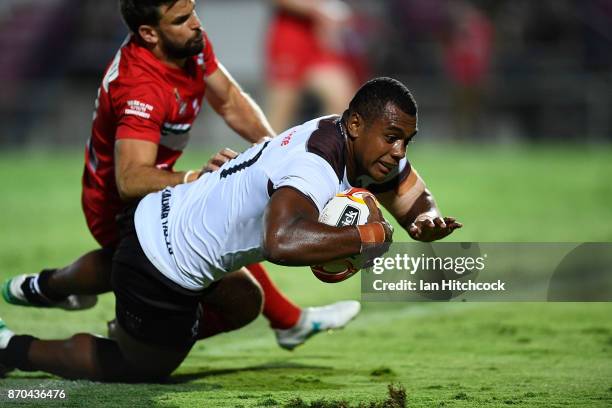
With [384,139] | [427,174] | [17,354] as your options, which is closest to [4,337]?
[17,354]

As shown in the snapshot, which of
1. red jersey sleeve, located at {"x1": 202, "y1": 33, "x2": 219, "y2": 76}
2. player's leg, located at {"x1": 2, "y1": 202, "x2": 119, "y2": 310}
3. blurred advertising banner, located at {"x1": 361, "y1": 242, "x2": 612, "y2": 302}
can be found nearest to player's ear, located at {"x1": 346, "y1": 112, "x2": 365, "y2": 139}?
blurred advertising banner, located at {"x1": 361, "y1": 242, "x2": 612, "y2": 302}

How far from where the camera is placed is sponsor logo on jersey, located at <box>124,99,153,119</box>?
18.6 ft

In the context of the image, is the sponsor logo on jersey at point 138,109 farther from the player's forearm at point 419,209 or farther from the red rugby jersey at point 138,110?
the player's forearm at point 419,209

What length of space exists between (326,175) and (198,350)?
2366mm

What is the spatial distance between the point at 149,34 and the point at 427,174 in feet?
36.2

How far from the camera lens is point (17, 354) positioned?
5609 millimetres

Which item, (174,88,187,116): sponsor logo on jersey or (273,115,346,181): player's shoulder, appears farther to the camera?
(174,88,187,116): sponsor logo on jersey

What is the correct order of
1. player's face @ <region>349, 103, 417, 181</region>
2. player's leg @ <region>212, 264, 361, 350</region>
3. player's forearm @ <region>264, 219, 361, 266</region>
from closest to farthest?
1. player's forearm @ <region>264, 219, 361, 266</region>
2. player's face @ <region>349, 103, 417, 181</region>
3. player's leg @ <region>212, 264, 361, 350</region>

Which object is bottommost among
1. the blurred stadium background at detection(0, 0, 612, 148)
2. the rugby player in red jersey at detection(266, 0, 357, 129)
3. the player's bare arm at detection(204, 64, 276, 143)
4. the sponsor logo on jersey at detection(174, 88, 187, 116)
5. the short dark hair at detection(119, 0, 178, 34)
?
the sponsor logo on jersey at detection(174, 88, 187, 116)

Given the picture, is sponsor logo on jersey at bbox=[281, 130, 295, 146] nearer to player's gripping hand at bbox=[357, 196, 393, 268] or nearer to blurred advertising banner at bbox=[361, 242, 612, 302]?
player's gripping hand at bbox=[357, 196, 393, 268]

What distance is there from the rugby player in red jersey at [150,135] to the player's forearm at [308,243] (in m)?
1.03

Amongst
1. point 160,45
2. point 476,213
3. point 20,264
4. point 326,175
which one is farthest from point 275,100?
point 326,175

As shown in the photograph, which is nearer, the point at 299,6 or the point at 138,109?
the point at 138,109

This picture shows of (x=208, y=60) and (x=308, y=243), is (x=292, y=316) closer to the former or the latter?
(x=208, y=60)
